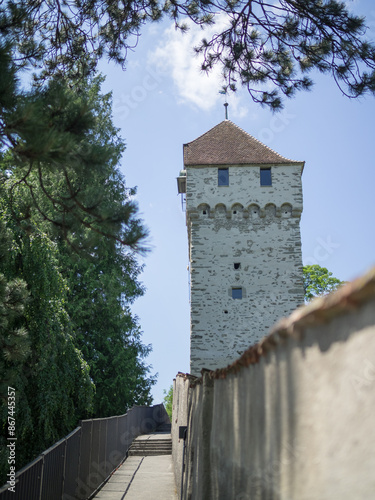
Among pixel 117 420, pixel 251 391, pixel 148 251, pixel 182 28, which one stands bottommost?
pixel 117 420

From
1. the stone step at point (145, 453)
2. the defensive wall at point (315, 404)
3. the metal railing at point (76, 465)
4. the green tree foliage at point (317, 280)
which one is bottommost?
the stone step at point (145, 453)

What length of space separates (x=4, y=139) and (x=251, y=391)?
279cm

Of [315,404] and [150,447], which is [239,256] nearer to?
[150,447]

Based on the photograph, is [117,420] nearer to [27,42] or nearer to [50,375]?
[50,375]

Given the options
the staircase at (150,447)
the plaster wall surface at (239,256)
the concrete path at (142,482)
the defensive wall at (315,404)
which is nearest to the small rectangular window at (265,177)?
the plaster wall surface at (239,256)

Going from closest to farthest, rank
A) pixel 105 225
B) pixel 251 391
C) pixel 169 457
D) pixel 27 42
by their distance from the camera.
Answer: pixel 251 391 → pixel 105 225 → pixel 27 42 → pixel 169 457

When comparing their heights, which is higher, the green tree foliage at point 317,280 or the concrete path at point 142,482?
the green tree foliage at point 317,280

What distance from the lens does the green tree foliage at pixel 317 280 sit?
97.6 feet

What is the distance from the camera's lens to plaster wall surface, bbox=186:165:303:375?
64.4ft

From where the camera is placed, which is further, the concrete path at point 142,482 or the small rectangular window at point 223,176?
the small rectangular window at point 223,176

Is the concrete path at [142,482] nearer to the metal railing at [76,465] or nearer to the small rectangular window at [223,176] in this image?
the metal railing at [76,465]

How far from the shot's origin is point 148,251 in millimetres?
4691

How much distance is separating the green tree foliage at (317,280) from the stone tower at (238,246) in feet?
31.3

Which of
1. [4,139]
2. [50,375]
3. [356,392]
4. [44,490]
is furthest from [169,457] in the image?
[356,392]
